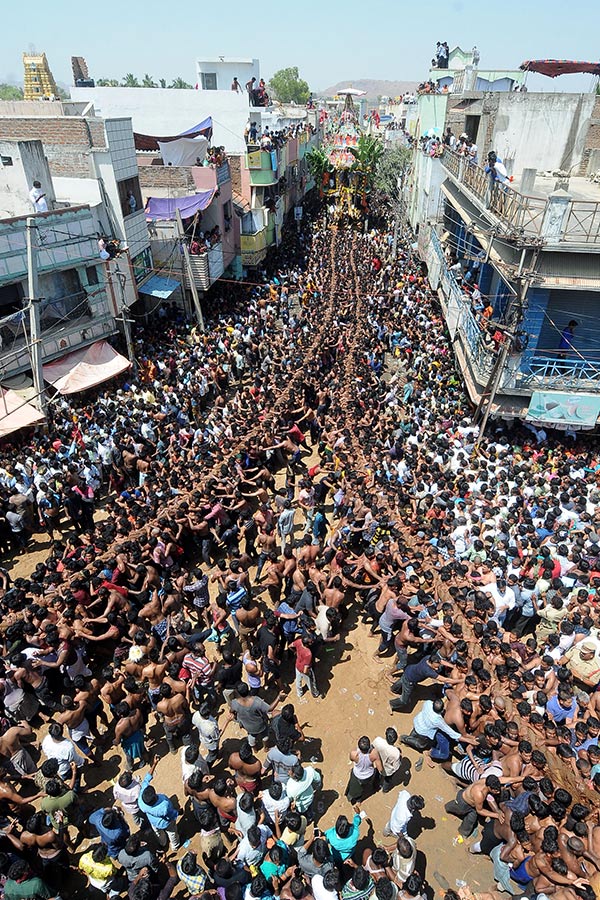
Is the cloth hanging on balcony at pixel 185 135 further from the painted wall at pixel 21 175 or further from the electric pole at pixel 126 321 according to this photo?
the electric pole at pixel 126 321

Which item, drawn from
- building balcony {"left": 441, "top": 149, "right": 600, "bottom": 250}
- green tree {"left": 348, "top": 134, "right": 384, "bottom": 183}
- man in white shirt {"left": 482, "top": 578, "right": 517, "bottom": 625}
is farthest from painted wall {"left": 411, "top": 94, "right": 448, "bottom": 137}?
man in white shirt {"left": 482, "top": 578, "right": 517, "bottom": 625}

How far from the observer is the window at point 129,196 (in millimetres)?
18675

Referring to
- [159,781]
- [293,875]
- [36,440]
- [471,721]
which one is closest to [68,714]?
[159,781]

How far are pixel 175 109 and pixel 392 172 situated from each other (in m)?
18.2

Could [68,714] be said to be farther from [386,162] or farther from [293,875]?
[386,162]

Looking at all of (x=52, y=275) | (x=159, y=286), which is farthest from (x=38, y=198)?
(x=159, y=286)

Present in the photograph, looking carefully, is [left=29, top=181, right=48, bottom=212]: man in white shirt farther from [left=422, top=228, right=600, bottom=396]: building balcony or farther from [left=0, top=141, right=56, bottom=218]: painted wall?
[left=422, top=228, right=600, bottom=396]: building balcony

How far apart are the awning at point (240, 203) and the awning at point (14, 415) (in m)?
17.2

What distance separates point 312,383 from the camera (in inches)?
603

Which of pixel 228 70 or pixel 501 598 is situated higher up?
pixel 228 70

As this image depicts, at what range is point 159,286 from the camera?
69.9ft

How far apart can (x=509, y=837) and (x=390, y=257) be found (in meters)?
28.9

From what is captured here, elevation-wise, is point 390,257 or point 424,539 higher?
point 424,539

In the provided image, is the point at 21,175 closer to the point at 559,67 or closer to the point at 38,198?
the point at 38,198
